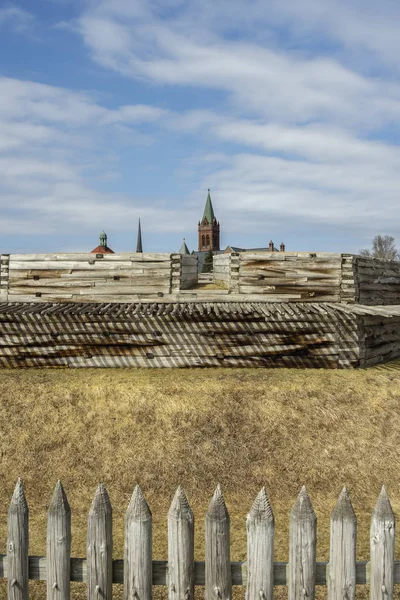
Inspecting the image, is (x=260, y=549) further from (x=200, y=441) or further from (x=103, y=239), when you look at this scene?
(x=103, y=239)

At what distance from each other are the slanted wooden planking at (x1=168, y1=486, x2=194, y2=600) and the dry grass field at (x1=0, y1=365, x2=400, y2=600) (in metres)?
3.83

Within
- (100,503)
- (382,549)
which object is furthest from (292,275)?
(100,503)

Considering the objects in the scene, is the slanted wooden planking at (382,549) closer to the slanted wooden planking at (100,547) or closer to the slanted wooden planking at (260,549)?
the slanted wooden planking at (260,549)

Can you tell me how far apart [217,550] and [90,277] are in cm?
1307

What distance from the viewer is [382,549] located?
336 centimetres

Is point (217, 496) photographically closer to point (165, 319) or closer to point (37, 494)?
point (37, 494)

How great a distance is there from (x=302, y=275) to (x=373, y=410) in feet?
17.0

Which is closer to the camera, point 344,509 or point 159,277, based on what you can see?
point 344,509

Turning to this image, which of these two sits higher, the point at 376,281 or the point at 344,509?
the point at 376,281

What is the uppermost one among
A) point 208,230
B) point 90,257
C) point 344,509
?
point 208,230

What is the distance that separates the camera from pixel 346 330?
14.0 metres

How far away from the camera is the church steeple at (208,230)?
388 feet

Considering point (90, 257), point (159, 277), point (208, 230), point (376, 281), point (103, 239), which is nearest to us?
point (159, 277)

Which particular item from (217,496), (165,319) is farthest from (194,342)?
(217,496)
